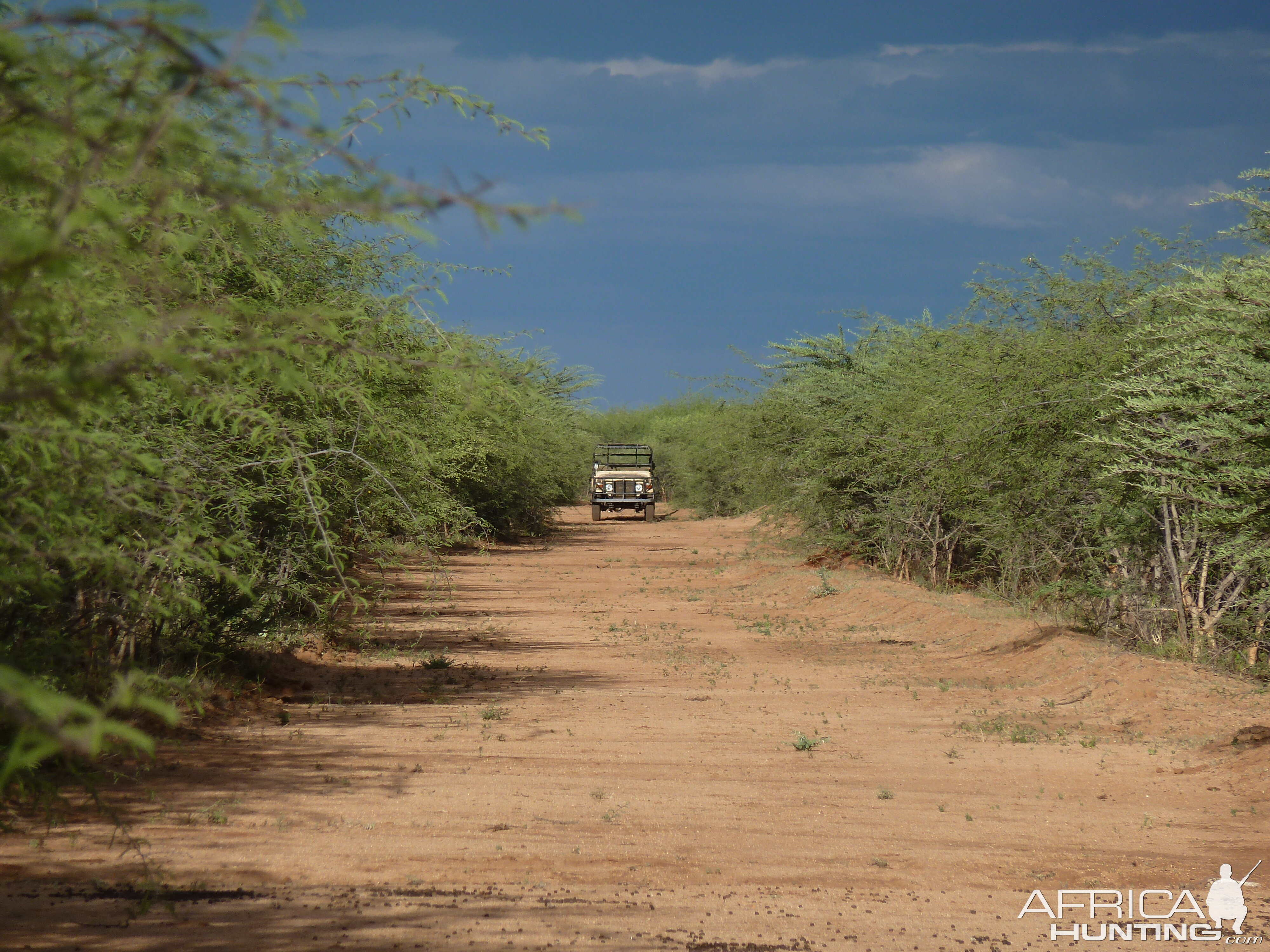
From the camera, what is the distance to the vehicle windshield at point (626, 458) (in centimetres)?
4581

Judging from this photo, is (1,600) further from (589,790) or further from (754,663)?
(754,663)

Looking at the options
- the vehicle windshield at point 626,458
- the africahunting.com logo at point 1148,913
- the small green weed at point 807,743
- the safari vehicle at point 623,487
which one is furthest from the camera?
the vehicle windshield at point 626,458

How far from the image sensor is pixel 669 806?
6887 mm

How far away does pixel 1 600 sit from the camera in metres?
4.68

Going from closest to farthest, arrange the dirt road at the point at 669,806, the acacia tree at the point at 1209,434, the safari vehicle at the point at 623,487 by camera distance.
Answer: the dirt road at the point at 669,806 < the acacia tree at the point at 1209,434 < the safari vehicle at the point at 623,487

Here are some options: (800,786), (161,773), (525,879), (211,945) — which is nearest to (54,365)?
(211,945)

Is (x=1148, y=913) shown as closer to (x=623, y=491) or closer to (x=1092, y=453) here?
(x=1092, y=453)

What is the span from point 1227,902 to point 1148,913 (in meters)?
0.36

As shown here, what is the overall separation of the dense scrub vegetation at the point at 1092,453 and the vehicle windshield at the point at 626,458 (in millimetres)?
23803

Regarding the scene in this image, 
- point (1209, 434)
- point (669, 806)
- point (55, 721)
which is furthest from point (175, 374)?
point (1209, 434)

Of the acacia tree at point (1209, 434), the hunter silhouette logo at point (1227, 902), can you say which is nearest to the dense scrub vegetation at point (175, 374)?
the hunter silhouette logo at point (1227, 902)

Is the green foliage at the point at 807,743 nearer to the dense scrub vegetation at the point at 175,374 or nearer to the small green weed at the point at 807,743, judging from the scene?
the small green weed at the point at 807,743

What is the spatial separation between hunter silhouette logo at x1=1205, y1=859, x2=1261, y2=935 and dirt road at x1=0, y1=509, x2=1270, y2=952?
56 mm

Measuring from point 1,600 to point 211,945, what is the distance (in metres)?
1.72
